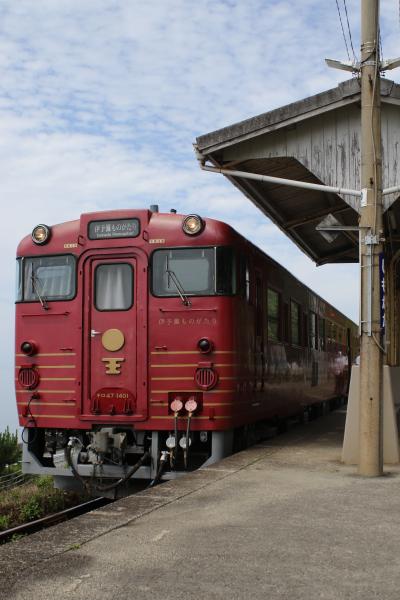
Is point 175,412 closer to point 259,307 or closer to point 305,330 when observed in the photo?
point 259,307

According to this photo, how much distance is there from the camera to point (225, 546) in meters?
4.65

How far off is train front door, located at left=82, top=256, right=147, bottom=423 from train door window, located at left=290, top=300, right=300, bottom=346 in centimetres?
447

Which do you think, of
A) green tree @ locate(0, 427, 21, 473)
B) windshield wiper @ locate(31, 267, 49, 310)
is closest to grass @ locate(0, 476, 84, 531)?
windshield wiper @ locate(31, 267, 49, 310)

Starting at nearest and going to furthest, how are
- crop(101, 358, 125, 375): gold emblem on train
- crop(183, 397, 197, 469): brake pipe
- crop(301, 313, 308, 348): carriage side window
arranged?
crop(183, 397, 197, 469): brake pipe < crop(101, 358, 125, 375): gold emblem on train < crop(301, 313, 308, 348): carriage side window

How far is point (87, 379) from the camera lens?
344 inches

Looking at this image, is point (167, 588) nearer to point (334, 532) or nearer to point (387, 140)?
point (334, 532)

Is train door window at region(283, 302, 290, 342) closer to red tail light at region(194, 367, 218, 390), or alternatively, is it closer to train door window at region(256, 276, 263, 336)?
train door window at region(256, 276, 263, 336)

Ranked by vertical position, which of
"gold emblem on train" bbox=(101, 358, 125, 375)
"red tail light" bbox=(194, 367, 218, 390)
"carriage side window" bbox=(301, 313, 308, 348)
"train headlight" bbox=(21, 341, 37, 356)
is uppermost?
"carriage side window" bbox=(301, 313, 308, 348)

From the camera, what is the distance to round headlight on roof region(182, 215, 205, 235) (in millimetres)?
8562

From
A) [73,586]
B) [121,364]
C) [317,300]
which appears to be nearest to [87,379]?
[121,364]

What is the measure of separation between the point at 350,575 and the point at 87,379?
17.1ft

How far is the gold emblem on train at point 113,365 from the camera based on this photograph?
28.5 feet

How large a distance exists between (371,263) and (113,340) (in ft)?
10.3

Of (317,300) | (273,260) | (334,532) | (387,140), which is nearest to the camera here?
(334,532)
